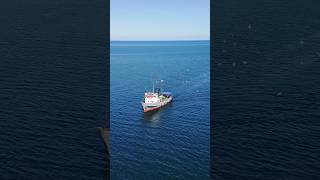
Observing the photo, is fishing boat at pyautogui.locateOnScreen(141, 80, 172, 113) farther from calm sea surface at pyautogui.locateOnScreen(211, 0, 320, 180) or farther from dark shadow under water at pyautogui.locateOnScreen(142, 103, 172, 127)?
calm sea surface at pyautogui.locateOnScreen(211, 0, 320, 180)

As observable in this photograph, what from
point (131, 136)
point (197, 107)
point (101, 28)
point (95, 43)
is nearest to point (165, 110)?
point (197, 107)

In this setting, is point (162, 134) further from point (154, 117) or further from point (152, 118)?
point (154, 117)

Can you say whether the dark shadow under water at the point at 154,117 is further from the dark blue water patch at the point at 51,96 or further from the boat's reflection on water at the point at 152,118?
the dark blue water patch at the point at 51,96

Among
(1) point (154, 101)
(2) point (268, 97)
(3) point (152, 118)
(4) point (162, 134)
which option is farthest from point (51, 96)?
(2) point (268, 97)

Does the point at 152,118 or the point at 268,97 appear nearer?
the point at 268,97

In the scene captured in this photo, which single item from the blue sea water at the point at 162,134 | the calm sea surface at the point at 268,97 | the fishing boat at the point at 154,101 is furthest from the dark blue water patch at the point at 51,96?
the calm sea surface at the point at 268,97

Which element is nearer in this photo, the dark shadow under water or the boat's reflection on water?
the boat's reflection on water

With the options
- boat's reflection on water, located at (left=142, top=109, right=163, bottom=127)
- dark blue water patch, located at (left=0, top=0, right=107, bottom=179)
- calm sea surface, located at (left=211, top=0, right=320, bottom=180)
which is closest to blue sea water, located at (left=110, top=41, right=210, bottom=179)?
boat's reflection on water, located at (left=142, top=109, right=163, bottom=127)
